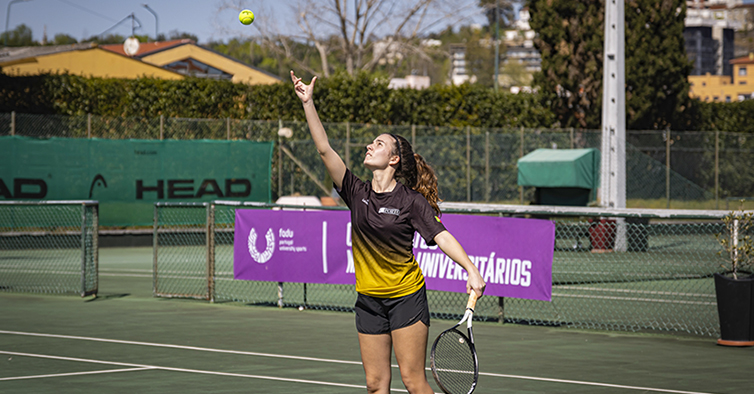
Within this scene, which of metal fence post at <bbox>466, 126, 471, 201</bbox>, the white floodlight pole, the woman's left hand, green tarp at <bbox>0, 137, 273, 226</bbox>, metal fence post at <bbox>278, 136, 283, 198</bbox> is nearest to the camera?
the woman's left hand

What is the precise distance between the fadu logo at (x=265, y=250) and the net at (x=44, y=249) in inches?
99.7

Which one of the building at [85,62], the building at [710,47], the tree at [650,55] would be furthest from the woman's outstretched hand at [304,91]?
the building at [710,47]

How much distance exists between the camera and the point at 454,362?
16.3ft

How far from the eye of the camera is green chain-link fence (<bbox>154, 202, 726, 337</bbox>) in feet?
36.9

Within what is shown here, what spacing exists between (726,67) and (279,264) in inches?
5894

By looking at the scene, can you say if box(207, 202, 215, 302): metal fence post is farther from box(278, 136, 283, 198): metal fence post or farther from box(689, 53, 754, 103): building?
box(689, 53, 754, 103): building

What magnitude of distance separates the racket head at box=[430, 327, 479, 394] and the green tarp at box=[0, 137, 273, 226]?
56.7 feet

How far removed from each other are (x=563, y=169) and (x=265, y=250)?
37.9 feet

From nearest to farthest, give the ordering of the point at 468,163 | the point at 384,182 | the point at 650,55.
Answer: the point at 384,182
the point at 468,163
the point at 650,55

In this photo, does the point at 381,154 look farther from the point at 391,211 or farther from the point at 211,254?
the point at 211,254

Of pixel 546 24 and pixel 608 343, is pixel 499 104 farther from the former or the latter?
pixel 608 343

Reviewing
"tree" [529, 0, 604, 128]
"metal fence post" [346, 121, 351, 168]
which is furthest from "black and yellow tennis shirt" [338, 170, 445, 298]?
"tree" [529, 0, 604, 128]

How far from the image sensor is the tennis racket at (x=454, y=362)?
477cm

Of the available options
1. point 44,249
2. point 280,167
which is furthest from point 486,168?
point 44,249
